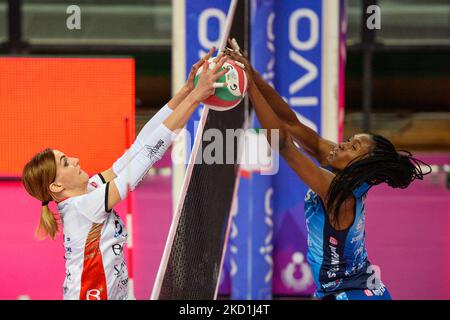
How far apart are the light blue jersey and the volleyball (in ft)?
1.68

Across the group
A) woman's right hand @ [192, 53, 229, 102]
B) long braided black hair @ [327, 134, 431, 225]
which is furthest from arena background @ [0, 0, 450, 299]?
long braided black hair @ [327, 134, 431, 225]

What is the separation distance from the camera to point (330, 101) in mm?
4934

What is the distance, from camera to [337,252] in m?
3.17

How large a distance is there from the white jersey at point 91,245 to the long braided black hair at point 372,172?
2.72 feet

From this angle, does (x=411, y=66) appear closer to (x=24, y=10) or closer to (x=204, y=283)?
(x=24, y=10)

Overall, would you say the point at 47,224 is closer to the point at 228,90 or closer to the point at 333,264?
the point at 228,90

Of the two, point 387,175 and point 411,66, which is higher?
point 411,66

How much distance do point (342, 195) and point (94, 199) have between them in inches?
36.8

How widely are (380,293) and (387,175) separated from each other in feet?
1.59

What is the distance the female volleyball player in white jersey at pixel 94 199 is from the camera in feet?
9.52

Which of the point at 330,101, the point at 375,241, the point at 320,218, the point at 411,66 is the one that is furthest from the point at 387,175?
the point at 411,66

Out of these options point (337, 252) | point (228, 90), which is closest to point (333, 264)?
point (337, 252)

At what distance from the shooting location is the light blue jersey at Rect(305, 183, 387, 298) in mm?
3148
